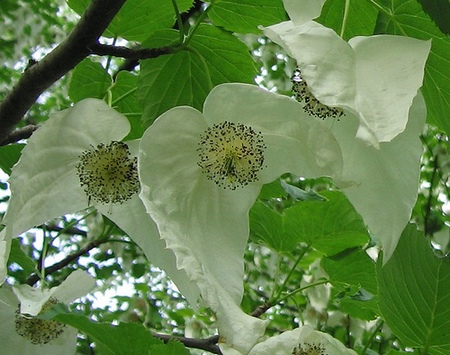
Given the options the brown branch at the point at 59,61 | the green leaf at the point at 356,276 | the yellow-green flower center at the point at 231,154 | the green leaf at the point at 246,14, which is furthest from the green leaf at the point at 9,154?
the green leaf at the point at 356,276

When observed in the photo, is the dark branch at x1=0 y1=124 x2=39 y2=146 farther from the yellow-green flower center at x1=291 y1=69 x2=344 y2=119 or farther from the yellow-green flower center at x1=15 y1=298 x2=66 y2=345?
the yellow-green flower center at x1=291 y1=69 x2=344 y2=119

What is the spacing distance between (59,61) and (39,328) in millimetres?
417

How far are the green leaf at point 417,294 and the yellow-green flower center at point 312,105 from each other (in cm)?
21

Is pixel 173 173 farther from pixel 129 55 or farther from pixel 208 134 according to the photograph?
pixel 129 55

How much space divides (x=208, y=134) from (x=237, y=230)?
0.11 metres

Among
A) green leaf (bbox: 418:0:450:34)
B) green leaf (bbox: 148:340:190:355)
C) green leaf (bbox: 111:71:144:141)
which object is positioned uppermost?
green leaf (bbox: 418:0:450:34)

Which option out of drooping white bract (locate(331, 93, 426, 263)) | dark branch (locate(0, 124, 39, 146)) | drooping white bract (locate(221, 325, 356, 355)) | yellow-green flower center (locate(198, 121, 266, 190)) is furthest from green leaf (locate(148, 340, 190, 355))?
dark branch (locate(0, 124, 39, 146))

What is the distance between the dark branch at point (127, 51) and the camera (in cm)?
86

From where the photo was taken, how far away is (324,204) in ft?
3.97

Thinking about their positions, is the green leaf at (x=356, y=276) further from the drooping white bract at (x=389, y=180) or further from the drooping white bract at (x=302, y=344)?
the drooping white bract at (x=389, y=180)

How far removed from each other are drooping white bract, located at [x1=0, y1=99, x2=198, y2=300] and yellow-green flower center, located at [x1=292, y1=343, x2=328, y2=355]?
184 millimetres

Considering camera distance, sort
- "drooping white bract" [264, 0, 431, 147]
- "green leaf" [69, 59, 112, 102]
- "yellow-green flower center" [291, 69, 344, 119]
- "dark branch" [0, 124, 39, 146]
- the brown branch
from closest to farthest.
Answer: "drooping white bract" [264, 0, 431, 147] → "yellow-green flower center" [291, 69, 344, 119] → the brown branch → "dark branch" [0, 124, 39, 146] → "green leaf" [69, 59, 112, 102]

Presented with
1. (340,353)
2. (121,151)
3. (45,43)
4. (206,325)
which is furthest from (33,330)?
(45,43)

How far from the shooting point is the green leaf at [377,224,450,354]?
33.1 inches
